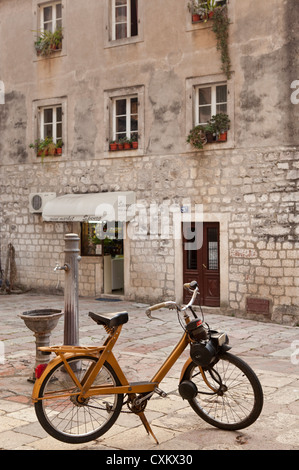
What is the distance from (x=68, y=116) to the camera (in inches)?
568

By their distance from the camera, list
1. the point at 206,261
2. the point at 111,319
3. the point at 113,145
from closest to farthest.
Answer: the point at 111,319, the point at 206,261, the point at 113,145

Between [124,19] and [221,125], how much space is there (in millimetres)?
3948

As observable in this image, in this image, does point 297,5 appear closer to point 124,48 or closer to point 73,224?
point 124,48

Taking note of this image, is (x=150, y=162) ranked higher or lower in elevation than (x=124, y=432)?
higher

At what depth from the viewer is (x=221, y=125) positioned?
12008 mm

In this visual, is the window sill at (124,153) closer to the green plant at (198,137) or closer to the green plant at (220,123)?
the green plant at (198,137)

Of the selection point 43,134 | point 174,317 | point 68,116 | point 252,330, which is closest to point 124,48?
point 68,116

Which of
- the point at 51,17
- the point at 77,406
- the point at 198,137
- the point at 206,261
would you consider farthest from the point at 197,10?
the point at 77,406

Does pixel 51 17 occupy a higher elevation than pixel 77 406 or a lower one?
higher

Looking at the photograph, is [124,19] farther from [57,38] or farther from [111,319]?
[111,319]

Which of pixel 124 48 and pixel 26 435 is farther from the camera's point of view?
pixel 124 48

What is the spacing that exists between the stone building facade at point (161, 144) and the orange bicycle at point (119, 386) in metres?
7.08

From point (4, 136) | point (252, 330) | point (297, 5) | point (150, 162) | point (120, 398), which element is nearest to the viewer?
point (120, 398)

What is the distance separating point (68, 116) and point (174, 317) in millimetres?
5982
